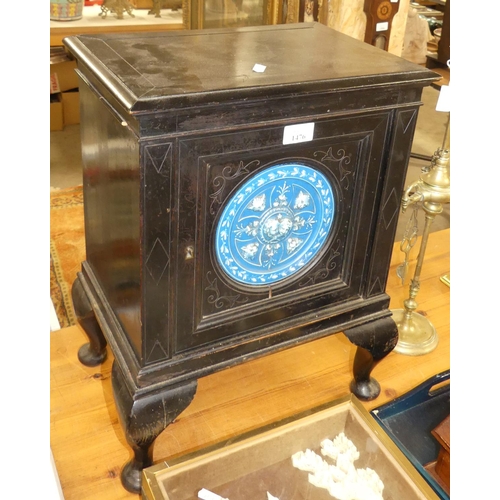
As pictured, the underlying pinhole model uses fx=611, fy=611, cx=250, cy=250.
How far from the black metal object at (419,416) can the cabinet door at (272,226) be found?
0.33m

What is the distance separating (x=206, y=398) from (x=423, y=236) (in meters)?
0.66

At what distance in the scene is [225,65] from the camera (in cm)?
98

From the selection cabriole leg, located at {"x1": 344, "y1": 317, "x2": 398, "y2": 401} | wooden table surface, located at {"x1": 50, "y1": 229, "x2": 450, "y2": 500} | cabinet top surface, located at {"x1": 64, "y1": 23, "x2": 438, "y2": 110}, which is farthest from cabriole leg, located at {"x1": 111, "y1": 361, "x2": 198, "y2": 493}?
cabinet top surface, located at {"x1": 64, "y1": 23, "x2": 438, "y2": 110}

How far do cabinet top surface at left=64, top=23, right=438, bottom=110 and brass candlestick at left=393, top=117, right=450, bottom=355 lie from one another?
1.14ft

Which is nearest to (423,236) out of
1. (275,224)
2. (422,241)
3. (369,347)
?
(422,241)

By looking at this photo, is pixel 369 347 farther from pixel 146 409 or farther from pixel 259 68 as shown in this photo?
pixel 259 68

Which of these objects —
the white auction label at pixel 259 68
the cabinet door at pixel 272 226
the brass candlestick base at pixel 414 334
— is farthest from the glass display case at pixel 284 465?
the white auction label at pixel 259 68

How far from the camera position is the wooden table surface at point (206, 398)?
121cm

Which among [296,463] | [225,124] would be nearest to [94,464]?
[296,463]

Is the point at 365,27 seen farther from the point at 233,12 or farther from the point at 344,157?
the point at 344,157

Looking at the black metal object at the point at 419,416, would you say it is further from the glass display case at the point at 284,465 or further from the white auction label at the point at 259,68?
the white auction label at the point at 259,68

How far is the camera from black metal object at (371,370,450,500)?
4.37 feet

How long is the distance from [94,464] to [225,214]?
1.95ft

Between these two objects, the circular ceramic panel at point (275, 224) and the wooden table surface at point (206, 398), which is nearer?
the circular ceramic panel at point (275, 224)
